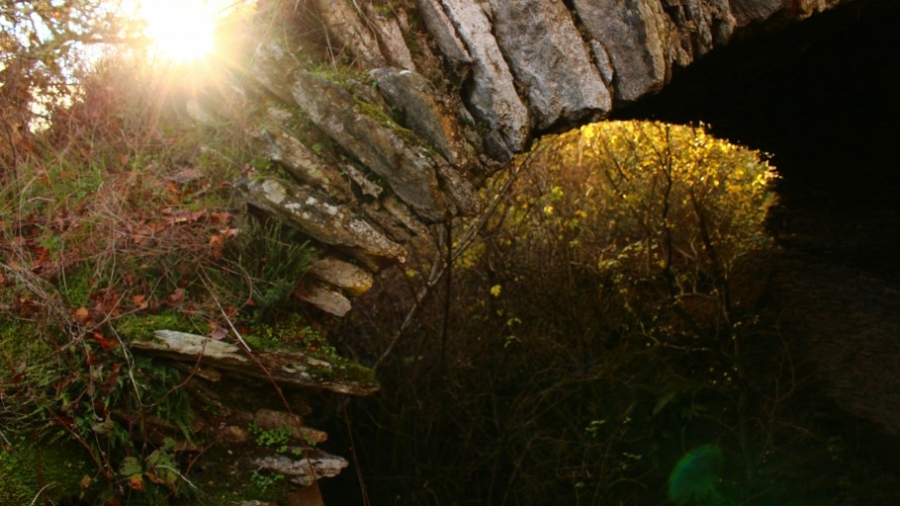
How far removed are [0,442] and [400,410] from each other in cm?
400

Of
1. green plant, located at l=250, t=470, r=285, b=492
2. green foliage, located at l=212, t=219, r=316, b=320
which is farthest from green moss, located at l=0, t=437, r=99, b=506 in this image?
green foliage, located at l=212, t=219, r=316, b=320

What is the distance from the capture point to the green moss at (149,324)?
2.98m

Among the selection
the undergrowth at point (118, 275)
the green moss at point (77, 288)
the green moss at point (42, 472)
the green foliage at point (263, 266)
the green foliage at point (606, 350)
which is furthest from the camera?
the green foliage at point (606, 350)

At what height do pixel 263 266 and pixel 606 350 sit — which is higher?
pixel 263 266

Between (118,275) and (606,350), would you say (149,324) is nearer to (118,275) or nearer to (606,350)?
(118,275)

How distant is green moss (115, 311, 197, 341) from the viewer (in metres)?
2.98

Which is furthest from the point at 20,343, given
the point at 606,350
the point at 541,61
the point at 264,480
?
the point at 606,350

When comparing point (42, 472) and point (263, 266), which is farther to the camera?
point (263, 266)

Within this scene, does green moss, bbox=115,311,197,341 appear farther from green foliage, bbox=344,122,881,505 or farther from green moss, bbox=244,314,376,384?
green foliage, bbox=344,122,881,505

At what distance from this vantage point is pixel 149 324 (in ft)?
9.94

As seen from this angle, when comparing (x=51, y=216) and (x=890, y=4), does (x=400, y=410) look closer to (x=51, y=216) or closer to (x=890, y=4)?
(x=51, y=216)

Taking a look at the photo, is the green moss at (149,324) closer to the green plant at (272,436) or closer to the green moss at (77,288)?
the green moss at (77,288)

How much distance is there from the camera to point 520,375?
714 centimetres

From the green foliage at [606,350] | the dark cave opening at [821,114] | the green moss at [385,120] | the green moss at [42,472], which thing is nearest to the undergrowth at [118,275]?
the green moss at [42,472]
